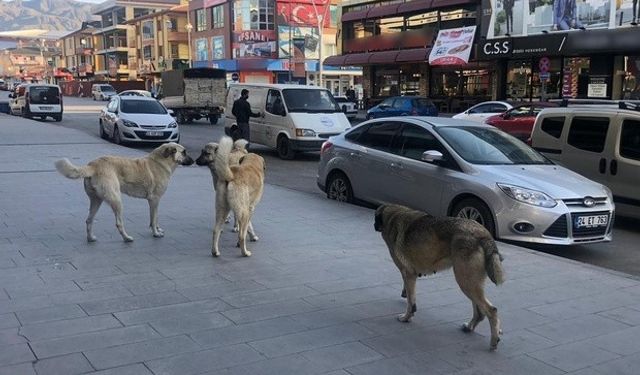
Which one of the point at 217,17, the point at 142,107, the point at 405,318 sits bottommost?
the point at 405,318

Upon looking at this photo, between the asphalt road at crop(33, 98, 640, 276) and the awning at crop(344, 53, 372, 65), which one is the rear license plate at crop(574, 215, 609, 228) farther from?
the awning at crop(344, 53, 372, 65)

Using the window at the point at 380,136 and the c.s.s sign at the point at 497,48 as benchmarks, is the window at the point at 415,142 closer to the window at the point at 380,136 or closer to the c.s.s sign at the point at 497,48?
the window at the point at 380,136

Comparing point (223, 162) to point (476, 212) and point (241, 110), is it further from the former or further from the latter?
point (241, 110)

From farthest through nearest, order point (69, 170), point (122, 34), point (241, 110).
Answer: point (122, 34)
point (241, 110)
point (69, 170)

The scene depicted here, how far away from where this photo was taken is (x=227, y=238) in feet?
23.6

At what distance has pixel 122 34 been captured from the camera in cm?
8850

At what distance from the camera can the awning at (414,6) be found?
34.9 metres

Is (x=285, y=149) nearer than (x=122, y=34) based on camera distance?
Yes

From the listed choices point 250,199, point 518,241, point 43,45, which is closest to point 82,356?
point 250,199

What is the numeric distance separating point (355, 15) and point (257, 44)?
21.3 metres

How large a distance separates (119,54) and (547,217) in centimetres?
8973

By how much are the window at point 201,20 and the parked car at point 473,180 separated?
197ft

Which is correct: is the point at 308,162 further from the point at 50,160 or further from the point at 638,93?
the point at 638,93

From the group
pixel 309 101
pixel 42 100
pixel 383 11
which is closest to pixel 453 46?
pixel 383 11
